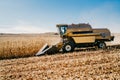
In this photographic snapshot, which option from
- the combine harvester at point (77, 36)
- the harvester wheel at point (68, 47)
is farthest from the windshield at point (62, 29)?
the harvester wheel at point (68, 47)

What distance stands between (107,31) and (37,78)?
13.0 metres

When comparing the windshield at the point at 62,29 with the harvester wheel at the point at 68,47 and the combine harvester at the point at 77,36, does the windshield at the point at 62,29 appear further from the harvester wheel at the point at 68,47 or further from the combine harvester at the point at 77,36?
the harvester wheel at the point at 68,47

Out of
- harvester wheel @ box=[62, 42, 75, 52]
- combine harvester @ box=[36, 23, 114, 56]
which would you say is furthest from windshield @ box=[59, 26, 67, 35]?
harvester wheel @ box=[62, 42, 75, 52]

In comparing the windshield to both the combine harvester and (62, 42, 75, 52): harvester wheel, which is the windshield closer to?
the combine harvester

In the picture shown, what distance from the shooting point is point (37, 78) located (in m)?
9.91

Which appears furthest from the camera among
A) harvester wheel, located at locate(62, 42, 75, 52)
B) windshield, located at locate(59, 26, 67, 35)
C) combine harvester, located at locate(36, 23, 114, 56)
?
windshield, located at locate(59, 26, 67, 35)

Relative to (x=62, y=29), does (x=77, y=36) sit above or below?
below

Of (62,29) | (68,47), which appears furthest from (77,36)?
(62,29)

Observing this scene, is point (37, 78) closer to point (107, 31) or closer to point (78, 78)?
point (78, 78)

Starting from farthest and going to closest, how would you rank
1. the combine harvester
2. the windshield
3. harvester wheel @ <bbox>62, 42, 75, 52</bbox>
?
the windshield → the combine harvester → harvester wheel @ <bbox>62, 42, 75, 52</bbox>

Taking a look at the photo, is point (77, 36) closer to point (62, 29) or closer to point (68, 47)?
point (68, 47)

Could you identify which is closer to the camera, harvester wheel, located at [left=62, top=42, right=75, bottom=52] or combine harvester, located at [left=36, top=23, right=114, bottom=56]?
harvester wheel, located at [left=62, top=42, right=75, bottom=52]

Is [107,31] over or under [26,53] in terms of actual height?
over

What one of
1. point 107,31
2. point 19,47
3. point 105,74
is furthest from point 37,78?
point 107,31
